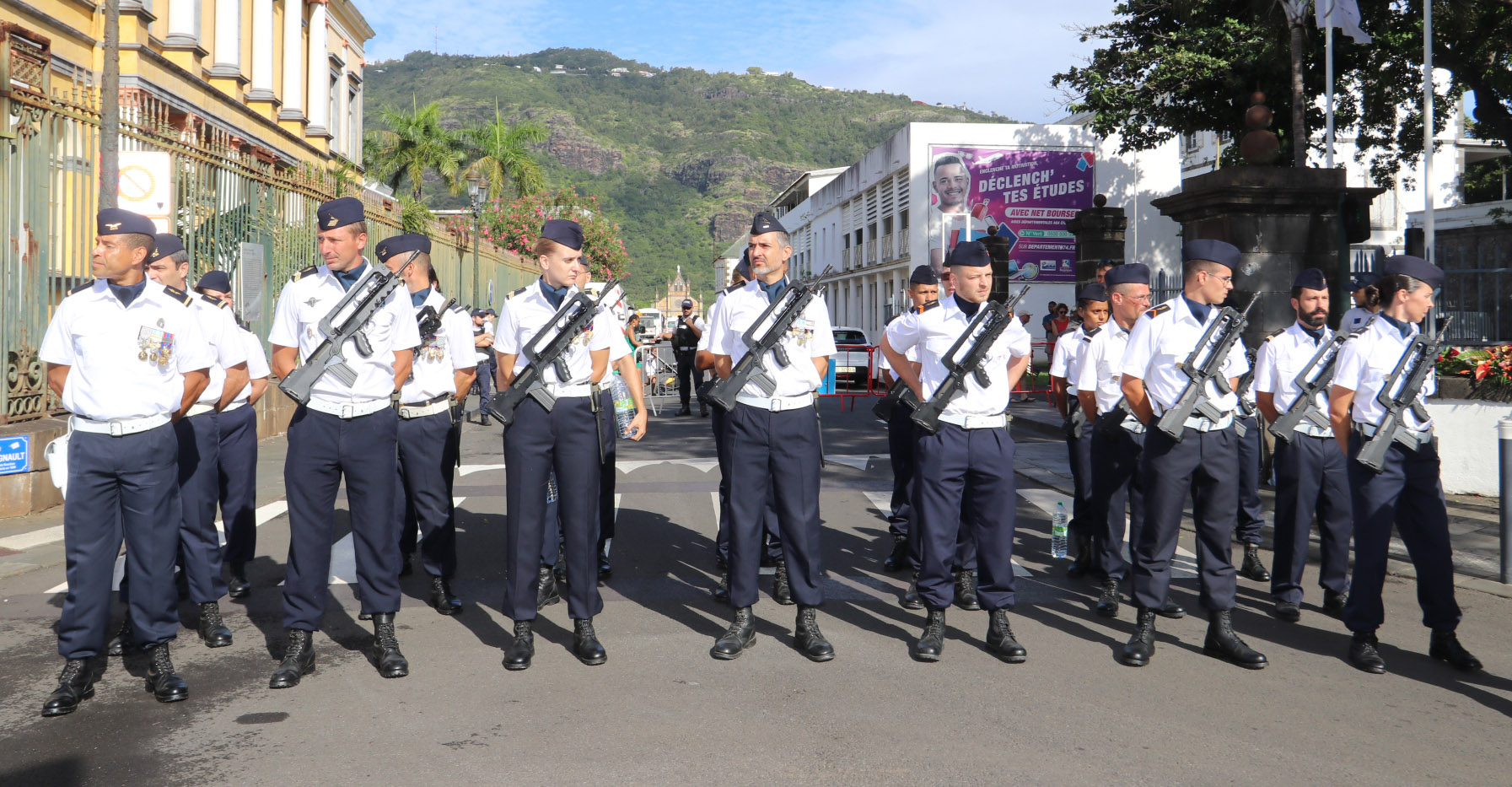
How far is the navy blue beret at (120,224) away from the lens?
4.79m

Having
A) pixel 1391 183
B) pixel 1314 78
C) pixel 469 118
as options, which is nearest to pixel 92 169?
pixel 1314 78

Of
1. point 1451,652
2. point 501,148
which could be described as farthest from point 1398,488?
point 501,148

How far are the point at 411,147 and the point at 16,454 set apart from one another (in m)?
30.9

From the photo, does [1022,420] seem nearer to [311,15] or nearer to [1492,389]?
[1492,389]

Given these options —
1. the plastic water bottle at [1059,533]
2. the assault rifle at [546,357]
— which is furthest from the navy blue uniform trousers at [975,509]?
the plastic water bottle at [1059,533]

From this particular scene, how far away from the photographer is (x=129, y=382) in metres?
4.74

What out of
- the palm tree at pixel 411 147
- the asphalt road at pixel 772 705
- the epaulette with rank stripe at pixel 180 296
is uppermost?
the palm tree at pixel 411 147

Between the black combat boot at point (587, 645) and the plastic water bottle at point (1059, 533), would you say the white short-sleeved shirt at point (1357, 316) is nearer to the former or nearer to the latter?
the plastic water bottle at point (1059, 533)

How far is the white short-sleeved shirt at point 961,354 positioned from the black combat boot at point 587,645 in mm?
2032

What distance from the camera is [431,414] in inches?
266

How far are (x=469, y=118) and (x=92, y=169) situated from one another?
113550 millimetres

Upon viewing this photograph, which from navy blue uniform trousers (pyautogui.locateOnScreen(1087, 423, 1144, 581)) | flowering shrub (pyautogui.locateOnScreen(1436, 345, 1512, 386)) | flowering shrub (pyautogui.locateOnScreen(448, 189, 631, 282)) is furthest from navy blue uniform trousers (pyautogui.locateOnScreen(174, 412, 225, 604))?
flowering shrub (pyautogui.locateOnScreen(448, 189, 631, 282))

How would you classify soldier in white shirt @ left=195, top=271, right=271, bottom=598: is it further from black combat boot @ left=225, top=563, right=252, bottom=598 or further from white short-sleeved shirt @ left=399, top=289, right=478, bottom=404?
white short-sleeved shirt @ left=399, top=289, right=478, bottom=404

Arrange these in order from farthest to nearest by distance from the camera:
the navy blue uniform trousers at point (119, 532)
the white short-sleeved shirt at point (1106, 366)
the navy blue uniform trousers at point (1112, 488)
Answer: the white short-sleeved shirt at point (1106, 366)
the navy blue uniform trousers at point (1112, 488)
the navy blue uniform trousers at point (119, 532)
